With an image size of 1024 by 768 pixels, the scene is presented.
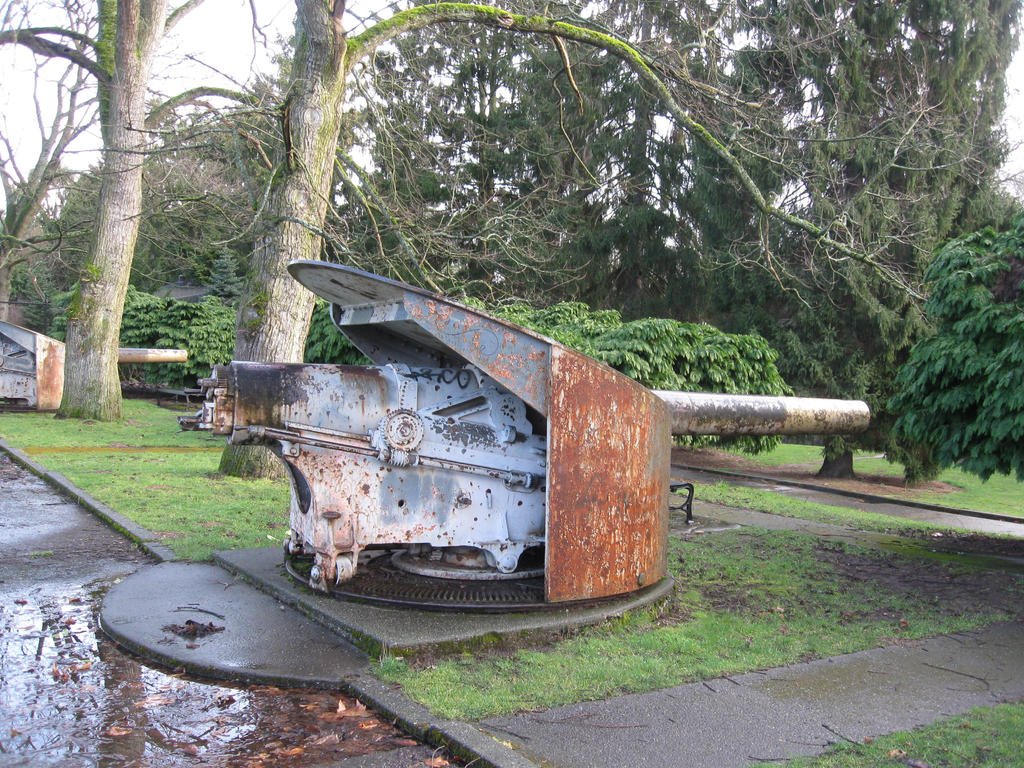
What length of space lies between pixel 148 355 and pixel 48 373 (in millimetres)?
2453

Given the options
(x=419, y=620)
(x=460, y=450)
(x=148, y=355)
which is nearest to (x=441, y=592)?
(x=419, y=620)

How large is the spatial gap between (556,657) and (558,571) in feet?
1.87

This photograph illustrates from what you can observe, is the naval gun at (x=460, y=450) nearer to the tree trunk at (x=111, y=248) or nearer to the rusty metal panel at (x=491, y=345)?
the rusty metal panel at (x=491, y=345)

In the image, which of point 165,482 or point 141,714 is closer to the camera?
point 141,714

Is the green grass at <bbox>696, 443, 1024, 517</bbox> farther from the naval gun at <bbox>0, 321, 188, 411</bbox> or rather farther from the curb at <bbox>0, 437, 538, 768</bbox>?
the naval gun at <bbox>0, 321, 188, 411</bbox>

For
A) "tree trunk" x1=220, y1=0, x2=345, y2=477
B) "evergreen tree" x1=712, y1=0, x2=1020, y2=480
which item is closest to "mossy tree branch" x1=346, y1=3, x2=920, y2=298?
"tree trunk" x1=220, y1=0, x2=345, y2=477

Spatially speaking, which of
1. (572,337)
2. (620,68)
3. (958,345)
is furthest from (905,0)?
(958,345)

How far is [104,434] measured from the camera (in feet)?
50.1

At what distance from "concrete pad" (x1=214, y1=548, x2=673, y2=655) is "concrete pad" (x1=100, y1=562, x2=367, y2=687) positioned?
0.25 feet

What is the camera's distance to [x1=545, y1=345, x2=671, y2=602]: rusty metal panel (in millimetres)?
A: 4691

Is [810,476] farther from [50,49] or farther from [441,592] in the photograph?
[50,49]

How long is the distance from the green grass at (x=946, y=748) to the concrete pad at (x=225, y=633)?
2.15m

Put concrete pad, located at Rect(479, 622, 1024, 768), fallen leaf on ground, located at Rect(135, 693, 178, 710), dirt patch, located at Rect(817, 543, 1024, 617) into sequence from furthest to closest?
dirt patch, located at Rect(817, 543, 1024, 617), fallen leaf on ground, located at Rect(135, 693, 178, 710), concrete pad, located at Rect(479, 622, 1024, 768)

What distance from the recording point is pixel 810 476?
728 inches
